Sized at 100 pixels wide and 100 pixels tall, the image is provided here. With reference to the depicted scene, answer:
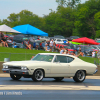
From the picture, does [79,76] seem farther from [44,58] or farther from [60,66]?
[44,58]

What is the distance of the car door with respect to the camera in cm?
1291

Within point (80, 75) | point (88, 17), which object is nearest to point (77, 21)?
point (88, 17)

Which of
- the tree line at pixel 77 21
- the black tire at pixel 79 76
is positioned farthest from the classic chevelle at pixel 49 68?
the tree line at pixel 77 21

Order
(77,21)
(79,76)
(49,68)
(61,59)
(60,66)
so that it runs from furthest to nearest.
→ (77,21) → (79,76) → (61,59) → (60,66) → (49,68)

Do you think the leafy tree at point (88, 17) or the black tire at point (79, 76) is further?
the leafy tree at point (88, 17)

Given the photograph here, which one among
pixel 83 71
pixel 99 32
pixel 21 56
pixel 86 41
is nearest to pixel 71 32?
pixel 99 32

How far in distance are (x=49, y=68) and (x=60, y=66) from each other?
66 centimetres

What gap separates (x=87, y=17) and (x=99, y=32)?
7.89 metres

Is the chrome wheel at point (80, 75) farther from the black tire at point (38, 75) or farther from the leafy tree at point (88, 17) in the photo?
the leafy tree at point (88, 17)

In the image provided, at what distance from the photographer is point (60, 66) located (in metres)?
13.1

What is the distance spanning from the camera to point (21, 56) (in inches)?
792

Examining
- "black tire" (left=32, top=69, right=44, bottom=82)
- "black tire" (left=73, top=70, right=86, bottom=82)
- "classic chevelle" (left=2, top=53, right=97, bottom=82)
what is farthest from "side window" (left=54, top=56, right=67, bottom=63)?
"black tire" (left=32, top=69, right=44, bottom=82)

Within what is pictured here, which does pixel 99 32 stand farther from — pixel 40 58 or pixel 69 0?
pixel 40 58

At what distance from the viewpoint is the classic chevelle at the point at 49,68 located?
39.9 ft
